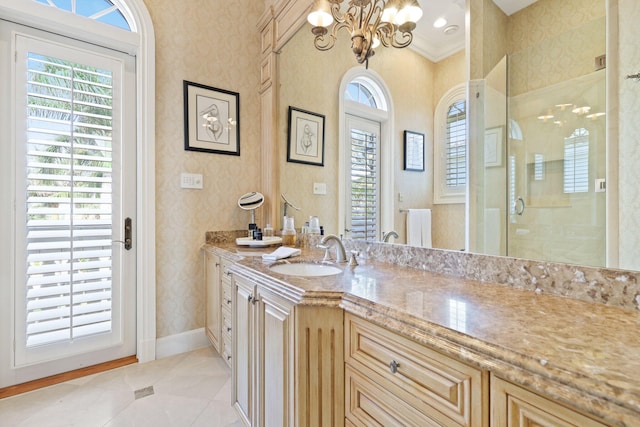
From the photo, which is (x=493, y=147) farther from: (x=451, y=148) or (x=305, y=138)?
(x=305, y=138)

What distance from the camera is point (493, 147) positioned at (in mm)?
1128

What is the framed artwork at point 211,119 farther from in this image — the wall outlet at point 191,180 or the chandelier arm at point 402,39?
the chandelier arm at point 402,39

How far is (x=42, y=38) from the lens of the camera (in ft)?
5.98

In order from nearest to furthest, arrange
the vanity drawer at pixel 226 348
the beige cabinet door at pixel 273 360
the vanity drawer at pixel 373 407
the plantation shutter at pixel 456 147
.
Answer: the vanity drawer at pixel 373 407
the beige cabinet door at pixel 273 360
the plantation shutter at pixel 456 147
the vanity drawer at pixel 226 348

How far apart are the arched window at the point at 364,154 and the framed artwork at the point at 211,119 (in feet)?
3.62

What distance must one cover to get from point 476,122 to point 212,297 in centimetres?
200

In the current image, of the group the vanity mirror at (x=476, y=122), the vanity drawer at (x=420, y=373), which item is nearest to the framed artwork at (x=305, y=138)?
the vanity mirror at (x=476, y=122)

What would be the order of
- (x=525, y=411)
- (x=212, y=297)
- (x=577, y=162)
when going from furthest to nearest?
(x=212, y=297)
(x=577, y=162)
(x=525, y=411)

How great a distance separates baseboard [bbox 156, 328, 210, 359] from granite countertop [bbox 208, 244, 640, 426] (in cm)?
157

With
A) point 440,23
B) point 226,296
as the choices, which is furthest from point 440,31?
point 226,296

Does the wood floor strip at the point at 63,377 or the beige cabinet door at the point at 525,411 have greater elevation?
the beige cabinet door at the point at 525,411

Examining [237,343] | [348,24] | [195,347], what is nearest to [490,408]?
[237,343]

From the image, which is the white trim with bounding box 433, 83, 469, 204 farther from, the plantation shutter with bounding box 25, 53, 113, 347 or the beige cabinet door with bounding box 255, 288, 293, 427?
the plantation shutter with bounding box 25, 53, 113, 347

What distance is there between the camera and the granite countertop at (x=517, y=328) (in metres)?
0.44
